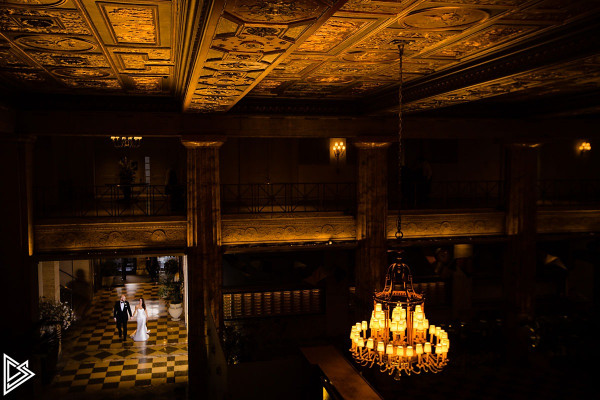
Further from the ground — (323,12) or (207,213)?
(323,12)

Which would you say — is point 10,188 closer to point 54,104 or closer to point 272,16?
point 54,104

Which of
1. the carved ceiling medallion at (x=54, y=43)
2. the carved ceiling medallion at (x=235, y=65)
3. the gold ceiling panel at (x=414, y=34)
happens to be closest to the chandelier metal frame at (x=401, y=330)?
the gold ceiling panel at (x=414, y=34)

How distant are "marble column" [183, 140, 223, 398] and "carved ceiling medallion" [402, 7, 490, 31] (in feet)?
18.8

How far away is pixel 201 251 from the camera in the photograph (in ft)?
32.4

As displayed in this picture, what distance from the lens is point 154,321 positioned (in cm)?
1457

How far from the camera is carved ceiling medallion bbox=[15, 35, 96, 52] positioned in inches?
202

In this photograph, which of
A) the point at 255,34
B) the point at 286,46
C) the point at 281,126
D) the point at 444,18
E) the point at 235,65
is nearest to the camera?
the point at 255,34

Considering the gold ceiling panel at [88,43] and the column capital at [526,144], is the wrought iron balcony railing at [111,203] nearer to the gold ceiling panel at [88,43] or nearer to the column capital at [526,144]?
the gold ceiling panel at [88,43]

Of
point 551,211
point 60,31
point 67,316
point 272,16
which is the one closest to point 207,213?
point 67,316

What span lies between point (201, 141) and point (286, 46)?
5.64 m

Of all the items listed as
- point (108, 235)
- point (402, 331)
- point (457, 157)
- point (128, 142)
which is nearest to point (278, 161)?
point (128, 142)

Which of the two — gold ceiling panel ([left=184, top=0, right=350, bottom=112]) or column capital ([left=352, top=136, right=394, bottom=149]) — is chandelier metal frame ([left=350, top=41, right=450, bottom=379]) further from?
column capital ([left=352, top=136, right=394, bottom=149])

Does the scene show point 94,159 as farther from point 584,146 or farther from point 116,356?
point 584,146

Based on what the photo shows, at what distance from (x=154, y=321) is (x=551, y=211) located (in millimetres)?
10835
